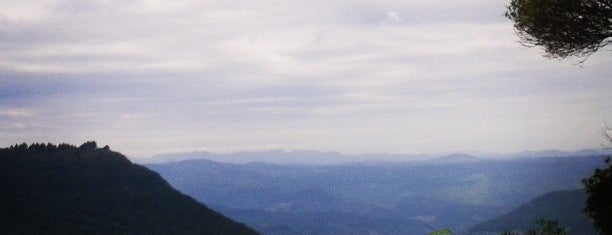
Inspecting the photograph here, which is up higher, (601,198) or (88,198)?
(601,198)

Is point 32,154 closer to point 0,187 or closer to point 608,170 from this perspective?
point 0,187

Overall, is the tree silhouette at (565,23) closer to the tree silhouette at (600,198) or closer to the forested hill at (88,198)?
the tree silhouette at (600,198)

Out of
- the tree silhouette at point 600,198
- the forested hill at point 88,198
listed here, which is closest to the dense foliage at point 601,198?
the tree silhouette at point 600,198

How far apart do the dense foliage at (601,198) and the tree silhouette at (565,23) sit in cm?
322

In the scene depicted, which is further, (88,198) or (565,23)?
(88,198)

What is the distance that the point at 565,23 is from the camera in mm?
14461

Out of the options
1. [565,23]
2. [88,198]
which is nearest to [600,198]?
[565,23]

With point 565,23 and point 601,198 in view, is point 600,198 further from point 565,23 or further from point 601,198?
point 565,23

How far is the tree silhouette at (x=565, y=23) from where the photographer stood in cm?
1384

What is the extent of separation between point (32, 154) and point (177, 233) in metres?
50.1

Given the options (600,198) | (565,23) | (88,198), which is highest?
(565,23)

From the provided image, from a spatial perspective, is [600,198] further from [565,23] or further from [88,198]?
[88,198]

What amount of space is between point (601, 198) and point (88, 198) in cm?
15442

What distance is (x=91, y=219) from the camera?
463 ft
